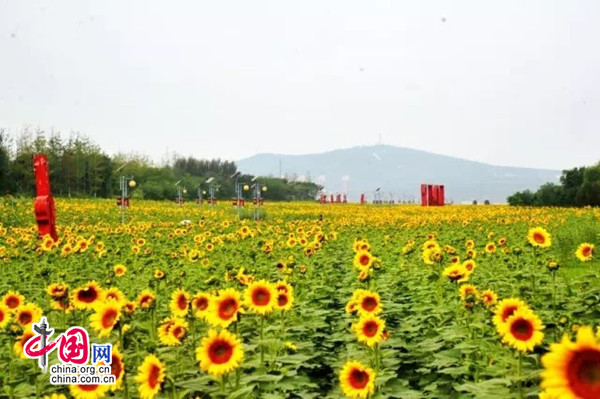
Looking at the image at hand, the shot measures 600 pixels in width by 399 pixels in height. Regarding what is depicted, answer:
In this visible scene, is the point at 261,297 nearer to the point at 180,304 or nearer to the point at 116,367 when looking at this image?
the point at 180,304

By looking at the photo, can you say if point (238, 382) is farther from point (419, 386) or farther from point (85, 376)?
point (419, 386)

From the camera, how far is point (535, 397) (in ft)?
8.96

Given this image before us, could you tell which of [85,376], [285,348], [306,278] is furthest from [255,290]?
[306,278]

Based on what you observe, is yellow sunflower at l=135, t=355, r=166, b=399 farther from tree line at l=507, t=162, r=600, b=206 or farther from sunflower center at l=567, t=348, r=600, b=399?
tree line at l=507, t=162, r=600, b=206

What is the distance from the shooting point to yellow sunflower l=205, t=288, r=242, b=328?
2924 mm

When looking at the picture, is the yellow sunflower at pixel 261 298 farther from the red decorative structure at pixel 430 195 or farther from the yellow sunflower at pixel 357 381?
the red decorative structure at pixel 430 195

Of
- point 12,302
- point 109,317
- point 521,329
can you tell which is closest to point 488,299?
point 521,329

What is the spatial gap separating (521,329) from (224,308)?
133 centimetres

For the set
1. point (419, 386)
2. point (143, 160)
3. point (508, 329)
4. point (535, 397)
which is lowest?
point (419, 386)

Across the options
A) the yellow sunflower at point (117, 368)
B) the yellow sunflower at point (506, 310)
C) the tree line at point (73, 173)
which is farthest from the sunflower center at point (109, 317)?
the tree line at point (73, 173)

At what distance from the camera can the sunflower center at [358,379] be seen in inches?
101

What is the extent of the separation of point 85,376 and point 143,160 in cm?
7028

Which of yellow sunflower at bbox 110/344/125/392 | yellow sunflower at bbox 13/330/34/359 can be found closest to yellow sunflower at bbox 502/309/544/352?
yellow sunflower at bbox 110/344/125/392

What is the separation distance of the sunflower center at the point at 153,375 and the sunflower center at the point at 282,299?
1054 millimetres
